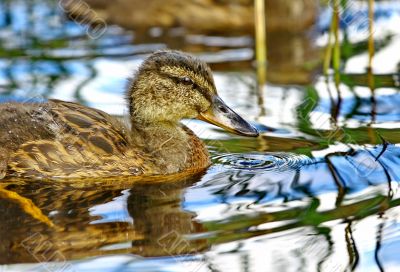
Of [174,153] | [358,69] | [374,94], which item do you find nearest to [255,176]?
[174,153]

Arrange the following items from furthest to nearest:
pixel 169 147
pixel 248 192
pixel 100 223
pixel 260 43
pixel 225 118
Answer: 1. pixel 260 43
2. pixel 225 118
3. pixel 169 147
4. pixel 248 192
5. pixel 100 223

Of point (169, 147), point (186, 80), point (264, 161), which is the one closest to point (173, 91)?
point (186, 80)

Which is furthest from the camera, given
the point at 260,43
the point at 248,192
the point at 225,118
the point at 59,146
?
the point at 260,43

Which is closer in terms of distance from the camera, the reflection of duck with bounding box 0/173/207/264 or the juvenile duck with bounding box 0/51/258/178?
the reflection of duck with bounding box 0/173/207/264

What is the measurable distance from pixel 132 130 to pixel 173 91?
479 mm

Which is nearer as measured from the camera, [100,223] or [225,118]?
[100,223]

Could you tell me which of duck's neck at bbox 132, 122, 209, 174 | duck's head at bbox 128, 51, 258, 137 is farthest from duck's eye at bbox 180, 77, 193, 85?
duck's neck at bbox 132, 122, 209, 174

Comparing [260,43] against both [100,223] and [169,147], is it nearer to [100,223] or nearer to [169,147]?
[169,147]

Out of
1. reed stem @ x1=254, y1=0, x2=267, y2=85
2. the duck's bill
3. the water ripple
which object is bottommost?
the water ripple

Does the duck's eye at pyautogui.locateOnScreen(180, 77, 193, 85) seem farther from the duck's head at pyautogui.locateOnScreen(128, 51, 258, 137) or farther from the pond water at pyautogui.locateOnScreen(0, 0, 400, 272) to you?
the pond water at pyautogui.locateOnScreen(0, 0, 400, 272)

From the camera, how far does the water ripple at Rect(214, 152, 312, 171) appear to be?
851 cm

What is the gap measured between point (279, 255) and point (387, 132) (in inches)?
130

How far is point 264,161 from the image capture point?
343 inches

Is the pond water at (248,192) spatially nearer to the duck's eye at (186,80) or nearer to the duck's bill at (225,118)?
the duck's bill at (225,118)
